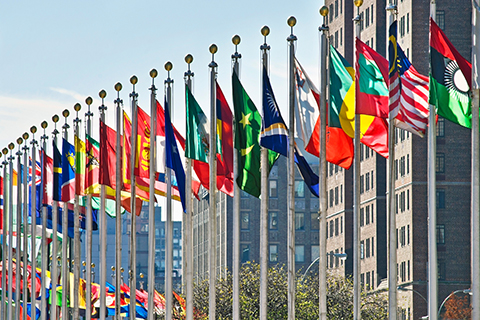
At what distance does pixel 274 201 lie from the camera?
183m

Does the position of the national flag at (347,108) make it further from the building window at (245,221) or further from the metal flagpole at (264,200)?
the building window at (245,221)

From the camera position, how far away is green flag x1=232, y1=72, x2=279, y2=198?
33719 millimetres

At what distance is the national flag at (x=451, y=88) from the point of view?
27.0 metres

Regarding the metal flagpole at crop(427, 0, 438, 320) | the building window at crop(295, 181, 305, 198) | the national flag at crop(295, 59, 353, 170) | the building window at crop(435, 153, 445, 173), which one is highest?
the building window at crop(295, 181, 305, 198)

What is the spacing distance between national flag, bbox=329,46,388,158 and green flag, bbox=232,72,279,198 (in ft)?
12.8

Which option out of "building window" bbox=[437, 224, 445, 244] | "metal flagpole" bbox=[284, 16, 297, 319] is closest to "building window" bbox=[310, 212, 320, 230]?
"building window" bbox=[437, 224, 445, 244]

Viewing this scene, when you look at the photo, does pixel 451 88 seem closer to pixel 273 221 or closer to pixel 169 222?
pixel 169 222

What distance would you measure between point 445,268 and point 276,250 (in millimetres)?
69609

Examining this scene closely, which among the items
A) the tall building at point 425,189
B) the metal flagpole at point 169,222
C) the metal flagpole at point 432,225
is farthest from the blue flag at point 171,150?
the tall building at point 425,189

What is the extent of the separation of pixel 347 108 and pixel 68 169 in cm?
1877

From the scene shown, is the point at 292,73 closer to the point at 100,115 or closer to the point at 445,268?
the point at 100,115

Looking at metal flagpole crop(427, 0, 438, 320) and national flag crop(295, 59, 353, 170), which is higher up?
national flag crop(295, 59, 353, 170)

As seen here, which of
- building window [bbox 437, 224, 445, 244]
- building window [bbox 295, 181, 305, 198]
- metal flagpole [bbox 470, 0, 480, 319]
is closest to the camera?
metal flagpole [bbox 470, 0, 480, 319]

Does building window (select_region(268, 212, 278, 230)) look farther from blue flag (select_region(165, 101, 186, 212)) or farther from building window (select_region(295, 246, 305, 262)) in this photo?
blue flag (select_region(165, 101, 186, 212))
